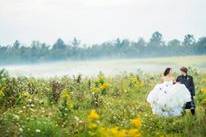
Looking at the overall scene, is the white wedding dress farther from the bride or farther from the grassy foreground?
the grassy foreground

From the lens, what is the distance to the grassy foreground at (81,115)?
15477 mm

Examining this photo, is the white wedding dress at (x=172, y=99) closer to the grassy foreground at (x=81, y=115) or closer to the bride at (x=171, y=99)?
the bride at (x=171, y=99)

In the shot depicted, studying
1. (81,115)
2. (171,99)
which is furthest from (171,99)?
(81,115)

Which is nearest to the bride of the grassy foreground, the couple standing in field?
the couple standing in field

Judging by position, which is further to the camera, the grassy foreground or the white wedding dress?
the white wedding dress

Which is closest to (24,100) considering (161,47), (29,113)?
(29,113)

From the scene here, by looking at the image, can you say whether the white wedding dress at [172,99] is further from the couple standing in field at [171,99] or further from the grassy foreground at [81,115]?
the grassy foreground at [81,115]

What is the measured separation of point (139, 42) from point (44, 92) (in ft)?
273

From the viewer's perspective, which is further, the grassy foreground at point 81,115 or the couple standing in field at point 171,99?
the couple standing in field at point 171,99

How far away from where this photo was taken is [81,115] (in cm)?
2003

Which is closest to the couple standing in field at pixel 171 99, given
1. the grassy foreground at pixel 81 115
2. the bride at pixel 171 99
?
the bride at pixel 171 99

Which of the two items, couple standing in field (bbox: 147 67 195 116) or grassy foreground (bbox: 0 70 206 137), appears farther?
couple standing in field (bbox: 147 67 195 116)

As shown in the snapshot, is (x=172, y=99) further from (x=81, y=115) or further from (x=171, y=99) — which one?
(x=81, y=115)

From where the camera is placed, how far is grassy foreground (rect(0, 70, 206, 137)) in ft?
50.8
